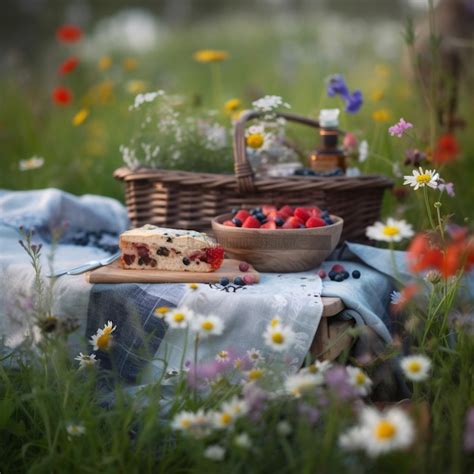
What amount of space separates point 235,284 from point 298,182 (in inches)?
26.0

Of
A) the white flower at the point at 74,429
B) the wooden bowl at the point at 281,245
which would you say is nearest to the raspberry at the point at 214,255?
the wooden bowl at the point at 281,245

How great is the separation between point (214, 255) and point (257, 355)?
1.65 feet

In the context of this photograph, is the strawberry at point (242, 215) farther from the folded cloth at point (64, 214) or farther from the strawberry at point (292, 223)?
the folded cloth at point (64, 214)

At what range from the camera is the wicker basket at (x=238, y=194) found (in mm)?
3092

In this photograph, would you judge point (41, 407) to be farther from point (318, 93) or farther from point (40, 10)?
point (40, 10)

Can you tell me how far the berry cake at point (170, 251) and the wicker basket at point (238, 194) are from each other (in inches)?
18.2

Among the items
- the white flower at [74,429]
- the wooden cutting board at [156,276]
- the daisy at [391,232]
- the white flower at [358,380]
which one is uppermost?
the daisy at [391,232]

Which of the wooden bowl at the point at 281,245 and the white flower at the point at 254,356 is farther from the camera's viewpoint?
the wooden bowl at the point at 281,245

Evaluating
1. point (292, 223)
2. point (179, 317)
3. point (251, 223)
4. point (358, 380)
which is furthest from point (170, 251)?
point (358, 380)

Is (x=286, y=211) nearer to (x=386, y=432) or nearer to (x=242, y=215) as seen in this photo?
(x=242, y=215)

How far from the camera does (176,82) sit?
7.51 meters

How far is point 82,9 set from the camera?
16922 millimetres

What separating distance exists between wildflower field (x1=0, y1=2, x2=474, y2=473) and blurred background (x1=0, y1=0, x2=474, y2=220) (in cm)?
3

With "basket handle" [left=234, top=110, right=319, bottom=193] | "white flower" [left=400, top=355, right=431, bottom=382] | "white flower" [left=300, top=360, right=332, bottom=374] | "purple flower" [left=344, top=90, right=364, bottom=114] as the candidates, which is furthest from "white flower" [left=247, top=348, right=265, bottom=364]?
"purple flower" [left=344, top=90, right=364, bottom=114]
